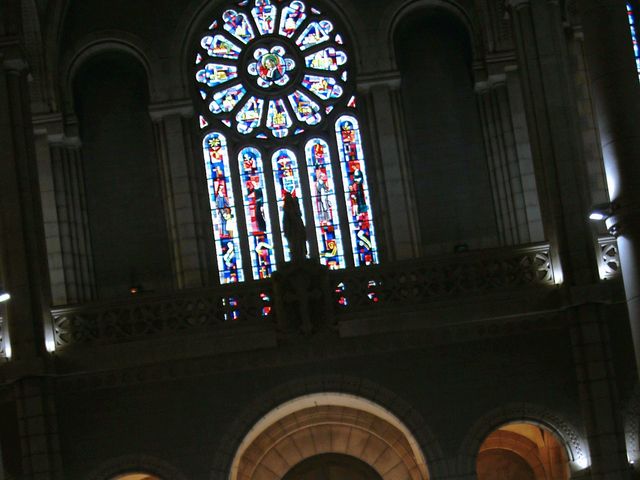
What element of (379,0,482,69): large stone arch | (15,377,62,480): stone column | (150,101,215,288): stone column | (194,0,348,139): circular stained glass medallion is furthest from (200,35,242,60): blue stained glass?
(15,377,62,480): stone column

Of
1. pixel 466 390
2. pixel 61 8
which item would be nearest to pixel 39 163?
pixel 61 8

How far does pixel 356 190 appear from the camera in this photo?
27.6m

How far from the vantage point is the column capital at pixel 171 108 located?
27.4 meters

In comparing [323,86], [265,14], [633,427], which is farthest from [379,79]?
[633,427]

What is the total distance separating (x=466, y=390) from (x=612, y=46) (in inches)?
284

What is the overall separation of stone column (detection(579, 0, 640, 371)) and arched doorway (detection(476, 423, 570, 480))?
9.01 m

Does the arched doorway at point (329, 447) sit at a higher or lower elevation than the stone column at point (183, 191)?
lower

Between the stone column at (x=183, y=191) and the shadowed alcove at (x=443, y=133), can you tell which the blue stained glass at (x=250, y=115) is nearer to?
the stone column at (x=183, y=191)

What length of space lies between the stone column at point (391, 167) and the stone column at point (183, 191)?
3.38 meters

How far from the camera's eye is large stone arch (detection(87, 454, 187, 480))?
22.2 meters

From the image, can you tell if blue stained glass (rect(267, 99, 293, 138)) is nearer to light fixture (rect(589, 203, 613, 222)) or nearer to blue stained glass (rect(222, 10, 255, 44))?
blue stained glass (rect(222, 10, 255, 44))

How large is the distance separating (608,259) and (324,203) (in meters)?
6.91

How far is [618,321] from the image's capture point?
22344mm

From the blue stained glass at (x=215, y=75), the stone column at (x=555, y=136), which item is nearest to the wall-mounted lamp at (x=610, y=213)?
the stone column at (x=555, y=136)
